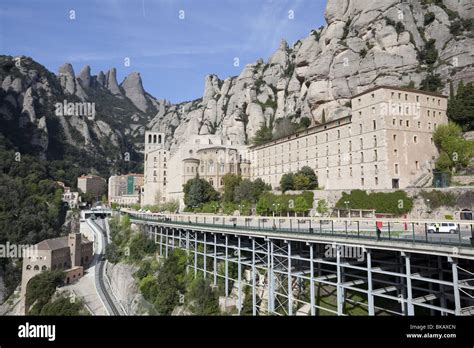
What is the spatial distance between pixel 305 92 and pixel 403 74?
23.2 m

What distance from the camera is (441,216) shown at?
30047 millimetres

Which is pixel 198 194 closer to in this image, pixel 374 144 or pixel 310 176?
pixel 310 176

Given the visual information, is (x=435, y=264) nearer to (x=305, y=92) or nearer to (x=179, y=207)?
(x=179, y=207)

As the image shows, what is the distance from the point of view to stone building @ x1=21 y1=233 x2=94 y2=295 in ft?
133

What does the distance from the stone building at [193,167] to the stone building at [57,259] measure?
25.6 meters

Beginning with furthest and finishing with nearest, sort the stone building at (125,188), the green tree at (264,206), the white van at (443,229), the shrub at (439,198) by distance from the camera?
the stone building at (125,188)
the green tree at (264,206)
the shrub at (439,198)
the white van at (443,229)

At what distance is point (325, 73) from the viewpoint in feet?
198

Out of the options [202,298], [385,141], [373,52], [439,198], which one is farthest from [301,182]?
[373,52]

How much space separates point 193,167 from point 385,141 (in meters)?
42.2

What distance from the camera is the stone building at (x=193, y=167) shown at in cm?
6888

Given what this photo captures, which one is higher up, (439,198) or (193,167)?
(193,167)

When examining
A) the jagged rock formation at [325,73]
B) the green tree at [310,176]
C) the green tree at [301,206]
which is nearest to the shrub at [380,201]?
the green tree at [301,206]

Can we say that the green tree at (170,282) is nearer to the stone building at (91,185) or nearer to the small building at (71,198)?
the small building at (71,198)
